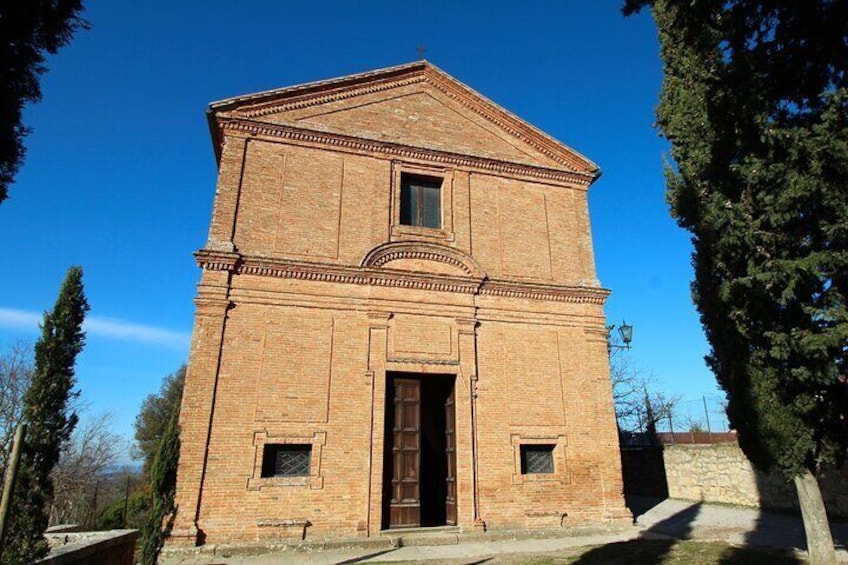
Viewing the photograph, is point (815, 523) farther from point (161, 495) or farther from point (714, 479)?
point (161, 495)

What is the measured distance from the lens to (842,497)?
10.4 meters

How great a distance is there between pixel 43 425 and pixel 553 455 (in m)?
9.25

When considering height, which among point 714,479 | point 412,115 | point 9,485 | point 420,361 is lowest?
point 714,479

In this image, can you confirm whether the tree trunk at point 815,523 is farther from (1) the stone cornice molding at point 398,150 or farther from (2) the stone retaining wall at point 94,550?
(2) the stone retaining wall at point 94,550

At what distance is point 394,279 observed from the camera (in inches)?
442

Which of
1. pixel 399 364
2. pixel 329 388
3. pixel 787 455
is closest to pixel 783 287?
pixel 787 455

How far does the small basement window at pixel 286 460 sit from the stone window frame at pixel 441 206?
497 cm

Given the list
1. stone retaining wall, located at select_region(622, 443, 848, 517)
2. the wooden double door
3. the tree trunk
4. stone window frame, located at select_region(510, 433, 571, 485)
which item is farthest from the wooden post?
stone retaining wall, located at select_region(622, 443, 848, 517)

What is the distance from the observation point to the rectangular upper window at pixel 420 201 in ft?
40.8

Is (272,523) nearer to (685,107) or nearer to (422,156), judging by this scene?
(422,156)

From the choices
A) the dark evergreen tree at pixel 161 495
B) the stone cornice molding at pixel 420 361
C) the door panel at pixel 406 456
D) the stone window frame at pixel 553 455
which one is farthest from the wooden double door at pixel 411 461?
the dark evergreen tree at pixel 161 495

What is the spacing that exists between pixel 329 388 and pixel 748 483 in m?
11.0

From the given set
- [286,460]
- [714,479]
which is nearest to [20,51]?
[286,460]

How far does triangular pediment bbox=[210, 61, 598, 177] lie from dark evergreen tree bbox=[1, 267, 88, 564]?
6.63m
